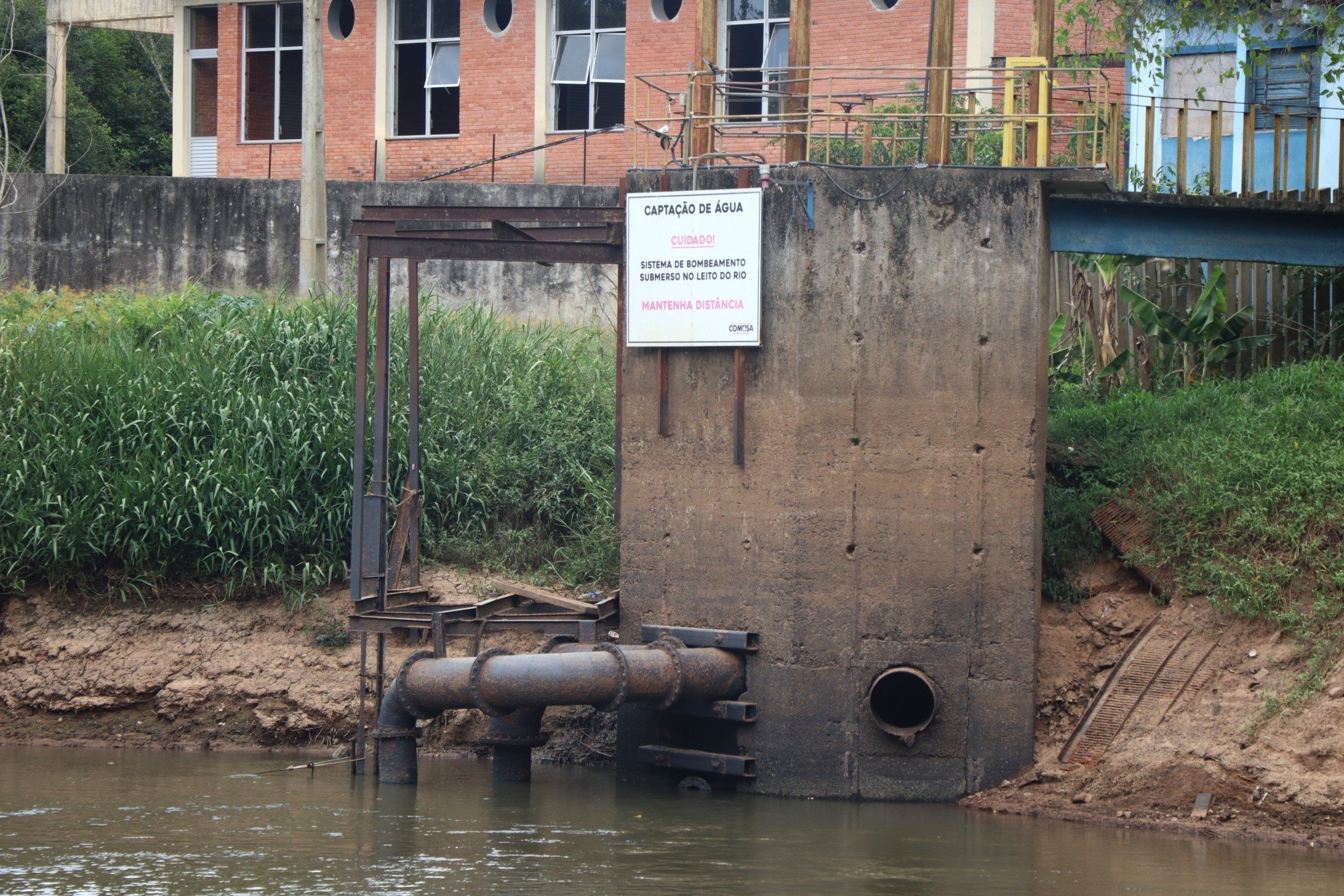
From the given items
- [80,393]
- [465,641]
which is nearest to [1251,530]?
[465,641]

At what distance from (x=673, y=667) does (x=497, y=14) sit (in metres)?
16.6

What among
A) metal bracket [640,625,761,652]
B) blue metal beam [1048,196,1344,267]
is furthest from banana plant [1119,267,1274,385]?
metal bracket [640,625,761,652]

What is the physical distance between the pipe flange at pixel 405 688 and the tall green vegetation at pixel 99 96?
69.4 ft

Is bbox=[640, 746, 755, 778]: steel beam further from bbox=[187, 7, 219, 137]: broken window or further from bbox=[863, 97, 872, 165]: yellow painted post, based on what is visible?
bbox=[187, 7, 219, 137]: broken window

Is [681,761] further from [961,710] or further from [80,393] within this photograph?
[80,393]

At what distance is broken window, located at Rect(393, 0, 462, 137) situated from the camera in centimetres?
2520

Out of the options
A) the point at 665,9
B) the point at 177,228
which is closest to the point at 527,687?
the point at 177,228

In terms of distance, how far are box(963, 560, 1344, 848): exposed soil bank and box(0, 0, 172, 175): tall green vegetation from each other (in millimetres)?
24189

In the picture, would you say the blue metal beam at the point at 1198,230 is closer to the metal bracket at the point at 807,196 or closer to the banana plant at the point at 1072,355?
the metal bracket at the point at 807,196

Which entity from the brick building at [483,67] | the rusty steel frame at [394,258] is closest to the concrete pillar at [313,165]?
the brick building at [483,67]

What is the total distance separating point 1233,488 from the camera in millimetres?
12242

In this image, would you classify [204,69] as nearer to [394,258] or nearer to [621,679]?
[394,258]

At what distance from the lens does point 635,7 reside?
23531 millimetres

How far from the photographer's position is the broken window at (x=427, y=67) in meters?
25.2
